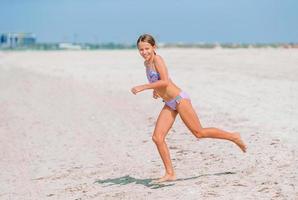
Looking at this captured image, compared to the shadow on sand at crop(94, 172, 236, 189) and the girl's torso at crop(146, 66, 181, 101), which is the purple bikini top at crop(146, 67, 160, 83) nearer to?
the girl's torso at crop(146, 66, 181, 101)

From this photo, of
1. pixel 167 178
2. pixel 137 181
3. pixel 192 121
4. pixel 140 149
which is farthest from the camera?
pixel 140 149

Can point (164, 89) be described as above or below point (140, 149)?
above

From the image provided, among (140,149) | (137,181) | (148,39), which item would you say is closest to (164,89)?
(148,39)

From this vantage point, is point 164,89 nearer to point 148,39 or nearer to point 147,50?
point 147,50

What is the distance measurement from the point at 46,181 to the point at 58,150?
2.65 m

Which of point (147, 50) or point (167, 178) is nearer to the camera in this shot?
point (147, 50)

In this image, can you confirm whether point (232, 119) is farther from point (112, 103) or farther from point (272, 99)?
point (112, 103)

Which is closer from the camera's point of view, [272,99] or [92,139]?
[92,139]

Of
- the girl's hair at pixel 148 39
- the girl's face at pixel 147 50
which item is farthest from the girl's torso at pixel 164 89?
the girl's hair at pixel 148 39

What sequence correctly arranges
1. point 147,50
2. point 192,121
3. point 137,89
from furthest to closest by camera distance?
1. point 192,121
2. point 147,50
3. point 137,89

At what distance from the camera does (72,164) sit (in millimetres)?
9695

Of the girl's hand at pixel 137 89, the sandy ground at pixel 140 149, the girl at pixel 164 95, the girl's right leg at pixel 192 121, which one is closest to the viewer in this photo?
the girl's hand at pixel 137 89

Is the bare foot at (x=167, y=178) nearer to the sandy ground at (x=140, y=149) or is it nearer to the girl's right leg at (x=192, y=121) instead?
the sandy ground at (x=140, y=149)

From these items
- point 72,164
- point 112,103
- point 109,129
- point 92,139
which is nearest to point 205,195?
point 72,164
